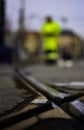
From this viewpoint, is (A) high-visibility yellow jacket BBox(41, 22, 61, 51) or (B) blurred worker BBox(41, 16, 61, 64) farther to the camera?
(A) high-visibility yellow jacket BBox(41, 22, 61, 51)

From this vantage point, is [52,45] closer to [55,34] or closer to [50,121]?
[55,34]

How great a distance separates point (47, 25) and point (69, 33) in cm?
9185

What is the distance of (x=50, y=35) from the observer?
651 inches

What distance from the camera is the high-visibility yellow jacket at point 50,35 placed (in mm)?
16016

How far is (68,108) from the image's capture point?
4.25 m

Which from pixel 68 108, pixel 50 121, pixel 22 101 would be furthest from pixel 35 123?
pixel 22 101

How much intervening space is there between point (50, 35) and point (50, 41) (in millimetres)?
523

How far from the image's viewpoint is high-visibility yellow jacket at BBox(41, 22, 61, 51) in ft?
52.5

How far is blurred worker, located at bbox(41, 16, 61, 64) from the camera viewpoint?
15875 millimetres

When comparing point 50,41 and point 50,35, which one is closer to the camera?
point 50,41

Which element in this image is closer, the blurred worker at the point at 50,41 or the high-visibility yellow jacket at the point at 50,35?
the blurred worker at the point at 50,41

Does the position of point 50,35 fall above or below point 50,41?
above

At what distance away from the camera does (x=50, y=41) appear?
632 inches

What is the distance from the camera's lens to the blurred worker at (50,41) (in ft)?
52.1
